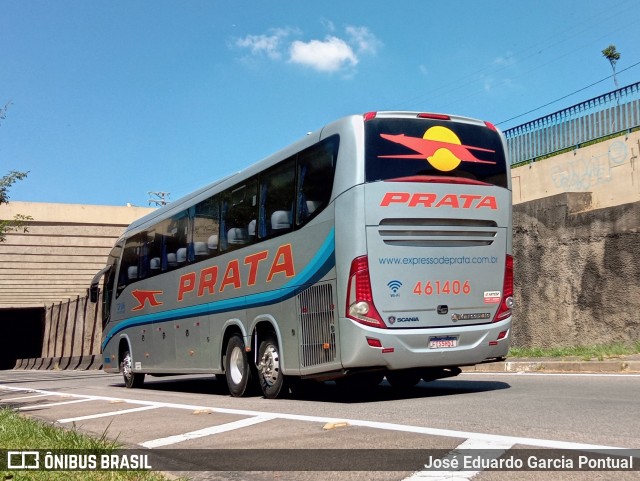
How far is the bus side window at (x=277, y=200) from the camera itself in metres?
10.8

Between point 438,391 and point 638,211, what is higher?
point 638,211

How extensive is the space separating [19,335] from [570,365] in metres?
71.8

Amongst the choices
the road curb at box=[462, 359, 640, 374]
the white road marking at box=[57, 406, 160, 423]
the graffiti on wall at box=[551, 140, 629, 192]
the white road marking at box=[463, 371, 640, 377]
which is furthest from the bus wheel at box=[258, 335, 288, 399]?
the graffiti on wall at box=[551, 140, 629, 192]

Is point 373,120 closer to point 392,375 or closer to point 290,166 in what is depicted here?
point 290,166

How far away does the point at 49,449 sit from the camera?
6156 millimetres

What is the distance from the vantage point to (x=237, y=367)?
1237cm

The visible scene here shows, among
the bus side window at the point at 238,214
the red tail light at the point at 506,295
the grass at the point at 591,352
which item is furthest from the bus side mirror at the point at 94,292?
the red tail light at the point at 506,295

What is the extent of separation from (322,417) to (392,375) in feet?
12.1

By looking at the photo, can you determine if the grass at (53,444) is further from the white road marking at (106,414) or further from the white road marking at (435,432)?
the white road marking at (435,432)

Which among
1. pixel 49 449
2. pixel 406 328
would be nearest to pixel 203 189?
pixel 406 328

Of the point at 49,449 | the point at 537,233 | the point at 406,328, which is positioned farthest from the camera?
the point at 537,233

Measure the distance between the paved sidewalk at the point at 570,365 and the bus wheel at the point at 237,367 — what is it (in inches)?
209

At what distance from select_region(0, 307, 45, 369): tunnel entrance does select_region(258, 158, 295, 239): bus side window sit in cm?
6688

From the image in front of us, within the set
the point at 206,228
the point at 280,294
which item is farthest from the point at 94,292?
the point at 280,294
